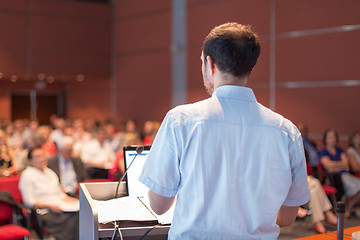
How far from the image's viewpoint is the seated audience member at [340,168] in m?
6.54

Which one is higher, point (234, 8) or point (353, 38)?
point (234, 8)

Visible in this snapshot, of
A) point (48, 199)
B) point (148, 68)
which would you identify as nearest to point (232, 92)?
point (48, 199)

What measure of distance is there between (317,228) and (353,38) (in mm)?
3363

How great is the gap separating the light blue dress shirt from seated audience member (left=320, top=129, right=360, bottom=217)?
217 inches

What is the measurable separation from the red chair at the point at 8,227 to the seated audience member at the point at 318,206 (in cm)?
340

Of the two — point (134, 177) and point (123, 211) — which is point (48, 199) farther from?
point (123, 211)

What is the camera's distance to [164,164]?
4.42 ft

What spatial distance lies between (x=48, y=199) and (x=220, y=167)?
13.6ft

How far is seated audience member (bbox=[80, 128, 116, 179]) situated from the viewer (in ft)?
23.9

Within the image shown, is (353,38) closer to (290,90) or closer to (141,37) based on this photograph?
(290,90)

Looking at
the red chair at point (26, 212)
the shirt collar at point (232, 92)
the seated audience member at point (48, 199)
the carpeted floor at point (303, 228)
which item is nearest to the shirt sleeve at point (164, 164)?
the shirt collar at point (232, 92)

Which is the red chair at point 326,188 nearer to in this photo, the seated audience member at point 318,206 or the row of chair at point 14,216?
the seated audience member at point 318,206

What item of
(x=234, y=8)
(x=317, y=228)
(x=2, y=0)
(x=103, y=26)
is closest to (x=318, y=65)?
(x=234, y=8)

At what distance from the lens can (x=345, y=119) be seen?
24.6ft
